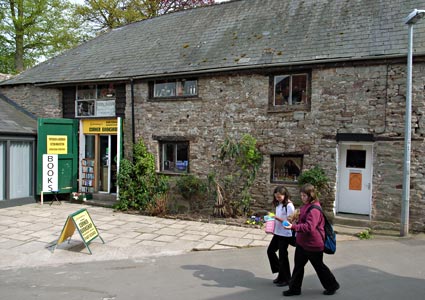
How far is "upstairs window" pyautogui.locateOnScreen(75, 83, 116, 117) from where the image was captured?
519 inches

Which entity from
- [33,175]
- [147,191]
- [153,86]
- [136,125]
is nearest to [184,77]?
[153,86]

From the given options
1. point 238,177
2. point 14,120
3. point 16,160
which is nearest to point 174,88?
point 238,177

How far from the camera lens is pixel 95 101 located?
1344cm

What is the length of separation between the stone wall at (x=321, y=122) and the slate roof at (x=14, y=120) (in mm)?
4952

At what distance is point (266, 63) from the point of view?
10.4 metres

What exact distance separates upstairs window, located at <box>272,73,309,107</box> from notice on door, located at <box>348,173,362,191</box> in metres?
2.46

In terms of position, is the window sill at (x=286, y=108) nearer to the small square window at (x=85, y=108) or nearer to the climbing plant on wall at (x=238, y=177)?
the climbing plant on wall at (x=238, y=177)

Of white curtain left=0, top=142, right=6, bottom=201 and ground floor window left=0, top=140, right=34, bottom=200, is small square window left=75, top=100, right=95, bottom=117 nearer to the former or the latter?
ground floor window left=0, top=140, right=34, bottom=200

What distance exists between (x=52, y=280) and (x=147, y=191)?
593 centimetres

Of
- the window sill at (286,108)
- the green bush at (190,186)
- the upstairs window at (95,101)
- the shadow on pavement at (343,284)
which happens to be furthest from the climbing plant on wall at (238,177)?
the upstairs window at (95,101)

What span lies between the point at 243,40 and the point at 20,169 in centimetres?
909

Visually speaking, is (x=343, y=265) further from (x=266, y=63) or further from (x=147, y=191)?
(x=147, y=191)

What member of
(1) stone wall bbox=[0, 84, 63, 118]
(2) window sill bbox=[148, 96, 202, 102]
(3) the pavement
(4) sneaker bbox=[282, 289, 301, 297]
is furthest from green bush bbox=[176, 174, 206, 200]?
(1) stone wall bbox=[0, 84, 63, 118]

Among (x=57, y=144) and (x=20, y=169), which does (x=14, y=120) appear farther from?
(x=20, y=169)
